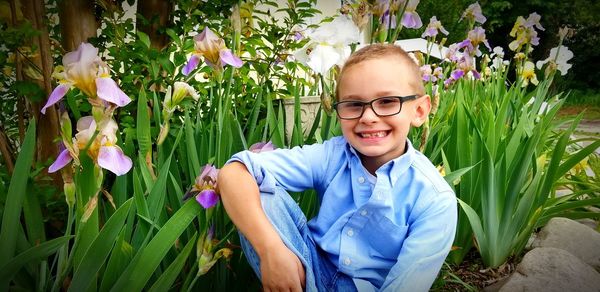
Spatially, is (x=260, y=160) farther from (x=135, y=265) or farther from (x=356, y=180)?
(x=135, y=265)

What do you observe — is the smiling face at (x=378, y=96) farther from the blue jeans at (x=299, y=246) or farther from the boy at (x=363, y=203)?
the blue jeans at (x=299, y=246)

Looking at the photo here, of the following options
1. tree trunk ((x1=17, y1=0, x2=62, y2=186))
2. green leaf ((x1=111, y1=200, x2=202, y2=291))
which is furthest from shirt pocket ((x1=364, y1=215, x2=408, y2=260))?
tree trunk ((x1=17, y1=0, x2=62, y2=186))

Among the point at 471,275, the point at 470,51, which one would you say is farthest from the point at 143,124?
the point at 470,51

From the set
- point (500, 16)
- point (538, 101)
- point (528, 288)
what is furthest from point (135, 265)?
point (500, 16)

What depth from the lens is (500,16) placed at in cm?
1566

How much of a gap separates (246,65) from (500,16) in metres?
15.4

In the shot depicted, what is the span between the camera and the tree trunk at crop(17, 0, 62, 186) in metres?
1.53

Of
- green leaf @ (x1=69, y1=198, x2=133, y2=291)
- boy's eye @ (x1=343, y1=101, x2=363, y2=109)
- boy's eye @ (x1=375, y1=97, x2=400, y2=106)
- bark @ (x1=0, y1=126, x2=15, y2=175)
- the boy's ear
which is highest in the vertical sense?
boy's eye @ (x1=375, y1=97, x2=400, y2=106)

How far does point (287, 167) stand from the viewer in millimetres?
1277

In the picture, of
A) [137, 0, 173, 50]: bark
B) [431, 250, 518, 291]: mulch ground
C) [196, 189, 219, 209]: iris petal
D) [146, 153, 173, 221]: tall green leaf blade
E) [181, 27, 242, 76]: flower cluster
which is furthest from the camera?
[137, 0, 173, 50]: bark

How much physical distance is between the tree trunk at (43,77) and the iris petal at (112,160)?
0.53 m

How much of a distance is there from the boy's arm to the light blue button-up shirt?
5 cm

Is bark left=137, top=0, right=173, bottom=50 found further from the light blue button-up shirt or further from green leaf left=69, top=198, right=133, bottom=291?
green leaf left=69, top=198, right=133, bottom=291

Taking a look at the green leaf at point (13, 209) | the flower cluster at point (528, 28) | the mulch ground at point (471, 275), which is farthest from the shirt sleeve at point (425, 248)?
the flower cluster at point (528, 28)
